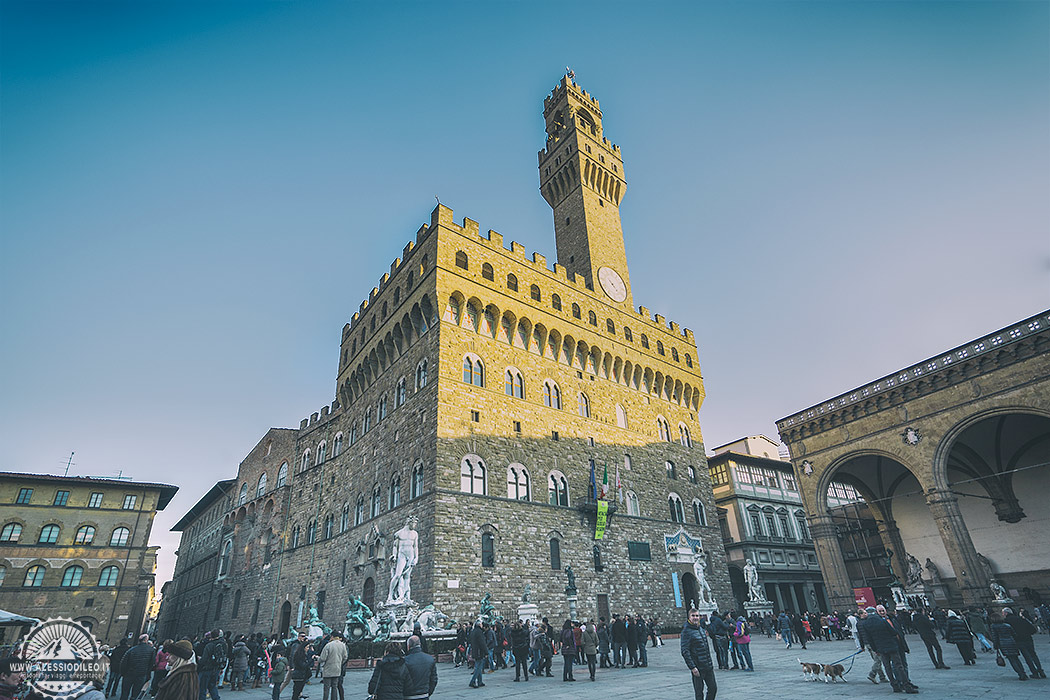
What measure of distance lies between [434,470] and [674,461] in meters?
15.8

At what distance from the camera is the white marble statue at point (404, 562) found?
19.4m

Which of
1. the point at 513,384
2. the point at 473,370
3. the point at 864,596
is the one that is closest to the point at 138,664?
the point at 473,370

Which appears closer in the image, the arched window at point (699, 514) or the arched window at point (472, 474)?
the arched window at point (472, 474)

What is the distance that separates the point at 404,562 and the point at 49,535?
97.8 ft

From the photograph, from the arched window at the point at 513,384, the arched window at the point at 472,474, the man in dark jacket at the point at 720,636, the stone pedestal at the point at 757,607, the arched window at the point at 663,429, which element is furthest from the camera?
the arched window at the point at 663,429

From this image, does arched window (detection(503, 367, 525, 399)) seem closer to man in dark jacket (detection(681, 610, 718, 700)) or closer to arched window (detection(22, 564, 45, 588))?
man in dark jacket (detection(681, 610, 718, 700))

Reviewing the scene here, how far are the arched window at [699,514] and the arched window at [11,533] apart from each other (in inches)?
1599

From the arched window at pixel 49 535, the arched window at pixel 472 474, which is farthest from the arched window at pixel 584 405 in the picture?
the arched window at pixel 49 535

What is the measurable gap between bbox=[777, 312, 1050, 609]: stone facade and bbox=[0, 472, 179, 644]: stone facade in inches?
1611

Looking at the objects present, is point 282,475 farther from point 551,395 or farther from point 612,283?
point 612,283

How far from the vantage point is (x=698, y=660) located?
7840mm

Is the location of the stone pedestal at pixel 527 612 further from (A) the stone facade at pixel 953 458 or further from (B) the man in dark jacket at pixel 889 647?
(A) the stone facade at pixel 953 458

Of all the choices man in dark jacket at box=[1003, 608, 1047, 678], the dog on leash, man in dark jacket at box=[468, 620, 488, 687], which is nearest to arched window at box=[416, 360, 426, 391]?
man in dark jacket at box=[468, 620, 488, 687]

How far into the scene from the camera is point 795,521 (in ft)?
132
